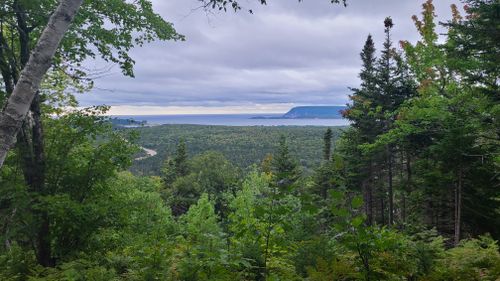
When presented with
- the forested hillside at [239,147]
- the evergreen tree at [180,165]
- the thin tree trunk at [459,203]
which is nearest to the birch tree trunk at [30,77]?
the thin tree trunk at [459,203]

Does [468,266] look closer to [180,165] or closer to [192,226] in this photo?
[192,226]

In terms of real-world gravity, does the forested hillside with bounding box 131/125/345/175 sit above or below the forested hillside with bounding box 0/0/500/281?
below

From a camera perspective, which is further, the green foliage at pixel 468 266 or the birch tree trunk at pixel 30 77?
the green foliage at pixel 468 266

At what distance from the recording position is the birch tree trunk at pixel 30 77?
3041 millimetres

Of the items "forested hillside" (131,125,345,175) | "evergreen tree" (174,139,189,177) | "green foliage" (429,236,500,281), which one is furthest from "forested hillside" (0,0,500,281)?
"forested hillside" (131,125,345,175)

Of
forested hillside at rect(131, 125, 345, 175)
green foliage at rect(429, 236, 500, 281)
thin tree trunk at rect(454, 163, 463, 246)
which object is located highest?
green foliage at rect(429, 236, 500, 281)

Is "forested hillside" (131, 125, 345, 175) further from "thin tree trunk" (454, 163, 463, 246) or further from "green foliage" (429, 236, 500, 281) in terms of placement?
"green foliage" (429, 236, 500, 281)

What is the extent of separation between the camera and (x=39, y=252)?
814 centimetres

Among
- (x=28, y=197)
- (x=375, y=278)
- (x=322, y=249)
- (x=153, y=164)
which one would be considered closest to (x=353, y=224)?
(x=375, y=278)

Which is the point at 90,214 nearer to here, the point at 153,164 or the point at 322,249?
the point at 322,249

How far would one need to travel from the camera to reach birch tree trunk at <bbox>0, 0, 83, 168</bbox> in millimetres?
3041

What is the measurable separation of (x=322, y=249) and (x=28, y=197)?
20.8ft

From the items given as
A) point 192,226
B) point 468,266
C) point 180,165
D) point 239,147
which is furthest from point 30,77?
point 239,147

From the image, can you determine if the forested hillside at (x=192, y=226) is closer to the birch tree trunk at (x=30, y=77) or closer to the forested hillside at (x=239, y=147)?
the birch tree trunk at (x=30, y=77)
